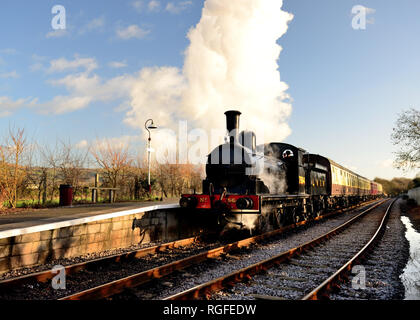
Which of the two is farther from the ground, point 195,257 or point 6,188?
point 6,188

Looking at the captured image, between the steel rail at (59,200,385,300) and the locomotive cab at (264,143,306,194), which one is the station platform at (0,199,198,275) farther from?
the locomotive cab at (264,143,306,194)

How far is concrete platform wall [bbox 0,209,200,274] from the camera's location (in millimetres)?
5941

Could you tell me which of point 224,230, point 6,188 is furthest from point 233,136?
point 6,188

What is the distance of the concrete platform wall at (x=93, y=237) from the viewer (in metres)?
5.94

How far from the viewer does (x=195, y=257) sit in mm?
6219

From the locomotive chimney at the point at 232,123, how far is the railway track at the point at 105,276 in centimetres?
323

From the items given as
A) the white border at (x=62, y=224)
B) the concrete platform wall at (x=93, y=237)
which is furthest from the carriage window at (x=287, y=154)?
the white border at (x=62, y=224)

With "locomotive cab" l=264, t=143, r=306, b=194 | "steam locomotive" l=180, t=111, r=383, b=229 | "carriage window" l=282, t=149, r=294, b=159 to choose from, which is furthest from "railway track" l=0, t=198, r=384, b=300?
"carriage window" l=282, t=149, r=294, b=159

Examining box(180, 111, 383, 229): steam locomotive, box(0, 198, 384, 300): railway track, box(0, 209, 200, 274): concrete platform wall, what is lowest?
box(0, 198, 384, 300): railway track

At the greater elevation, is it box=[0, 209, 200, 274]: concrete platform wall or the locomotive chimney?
the locomotive chimney

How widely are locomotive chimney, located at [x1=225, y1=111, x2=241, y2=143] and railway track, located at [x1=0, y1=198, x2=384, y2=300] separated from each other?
3228 mm
